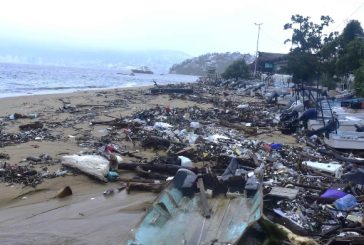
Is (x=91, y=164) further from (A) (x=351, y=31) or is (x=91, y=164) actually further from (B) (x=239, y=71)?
(B) (x=239, y=71)

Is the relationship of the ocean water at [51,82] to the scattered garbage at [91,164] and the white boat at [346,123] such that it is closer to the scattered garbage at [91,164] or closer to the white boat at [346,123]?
the white boat at [346,123]

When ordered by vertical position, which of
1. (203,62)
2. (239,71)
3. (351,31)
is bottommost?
(203,62)

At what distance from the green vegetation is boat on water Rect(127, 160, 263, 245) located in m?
16.8

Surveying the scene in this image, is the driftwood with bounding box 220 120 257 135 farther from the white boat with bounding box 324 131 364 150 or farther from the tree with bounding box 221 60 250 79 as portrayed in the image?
the tree with bounding box 221 60 250 79

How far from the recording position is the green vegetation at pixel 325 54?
29.0m

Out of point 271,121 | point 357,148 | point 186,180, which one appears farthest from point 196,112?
point 186,180

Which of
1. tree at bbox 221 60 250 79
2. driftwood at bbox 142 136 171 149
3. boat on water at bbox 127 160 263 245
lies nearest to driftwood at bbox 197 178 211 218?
boat on water at bbox 127 160 263 245

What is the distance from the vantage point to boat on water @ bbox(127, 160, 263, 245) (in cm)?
536

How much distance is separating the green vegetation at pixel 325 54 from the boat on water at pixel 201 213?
55.2 feet

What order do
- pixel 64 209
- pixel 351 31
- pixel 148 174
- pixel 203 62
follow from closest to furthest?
pixel 64 209
pixel 148 174
pixel 351 31
pixel 203 62

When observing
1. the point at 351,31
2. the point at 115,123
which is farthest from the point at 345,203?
the point at 351,31

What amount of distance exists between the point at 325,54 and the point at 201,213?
37.1 meters

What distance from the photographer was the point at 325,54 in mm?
40219

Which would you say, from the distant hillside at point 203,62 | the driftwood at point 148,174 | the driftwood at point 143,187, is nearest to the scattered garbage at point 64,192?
the driftwood at point 143,187
